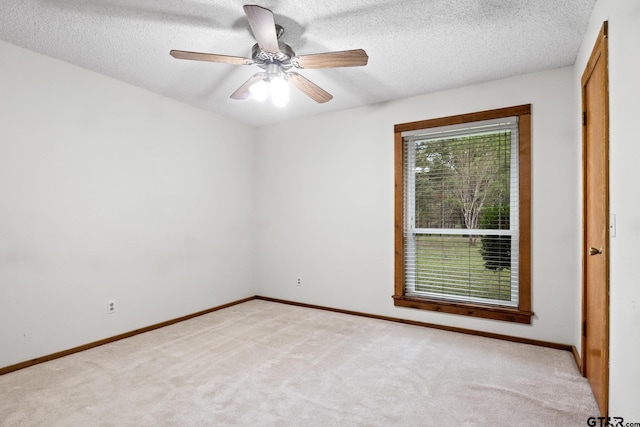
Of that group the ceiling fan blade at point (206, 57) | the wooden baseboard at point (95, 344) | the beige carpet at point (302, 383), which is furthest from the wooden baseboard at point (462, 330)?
the ceiling fan blade at point (206, 57)

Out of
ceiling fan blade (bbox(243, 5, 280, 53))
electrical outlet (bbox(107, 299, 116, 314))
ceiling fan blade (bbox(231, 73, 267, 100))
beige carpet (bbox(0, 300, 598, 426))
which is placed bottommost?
beige carpet (bbox(0, 300, 598, 426))

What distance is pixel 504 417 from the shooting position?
199 cm

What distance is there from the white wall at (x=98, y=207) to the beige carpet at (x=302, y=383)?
1.37 ft

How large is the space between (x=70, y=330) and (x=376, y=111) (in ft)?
12.5

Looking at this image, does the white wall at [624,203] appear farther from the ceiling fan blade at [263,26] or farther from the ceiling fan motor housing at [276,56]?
the ceiling fan motor housing at [276,56]

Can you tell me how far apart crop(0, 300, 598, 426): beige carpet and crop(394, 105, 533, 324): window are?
46 centimetres

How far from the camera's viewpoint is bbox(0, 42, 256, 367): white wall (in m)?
2.67

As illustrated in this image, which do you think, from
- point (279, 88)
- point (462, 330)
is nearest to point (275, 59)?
point (279, 88)

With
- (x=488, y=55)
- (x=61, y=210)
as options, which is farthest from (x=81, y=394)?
(x=488, y=55)

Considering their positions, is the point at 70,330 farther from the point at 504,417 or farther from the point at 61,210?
the point at 504,417

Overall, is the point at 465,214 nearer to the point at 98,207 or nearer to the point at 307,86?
the point at 307,86

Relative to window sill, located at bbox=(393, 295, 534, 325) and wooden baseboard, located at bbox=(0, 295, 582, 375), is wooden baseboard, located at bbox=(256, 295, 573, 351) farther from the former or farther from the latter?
window sill, located at bbox=(393, 295, 534, 325)

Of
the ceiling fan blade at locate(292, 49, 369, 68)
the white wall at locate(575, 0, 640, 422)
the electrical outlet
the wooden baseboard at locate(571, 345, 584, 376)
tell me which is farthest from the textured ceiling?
the wooden baseboard at locate(571, 345, 584, 376)

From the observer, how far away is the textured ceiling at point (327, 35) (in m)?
2.18
